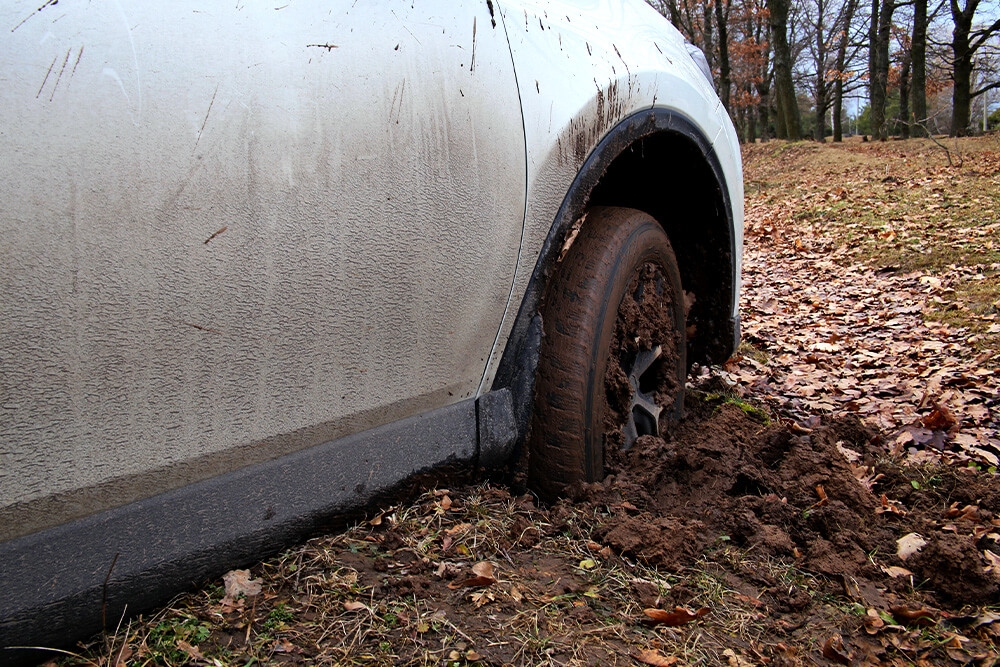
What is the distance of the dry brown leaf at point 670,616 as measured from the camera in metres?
1.93

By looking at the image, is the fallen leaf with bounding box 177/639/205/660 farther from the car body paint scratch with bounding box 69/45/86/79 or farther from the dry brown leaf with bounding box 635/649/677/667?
the car body paint scratch with bounding box 69/45/86/79

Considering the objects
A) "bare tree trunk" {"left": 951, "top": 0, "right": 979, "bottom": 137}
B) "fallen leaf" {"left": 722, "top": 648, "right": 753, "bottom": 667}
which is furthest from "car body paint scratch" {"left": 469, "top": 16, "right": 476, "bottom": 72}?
"bare tree trunk" {"left": 951, "top": 0, "right": 979, "bottom": 137}

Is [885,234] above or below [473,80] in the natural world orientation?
below

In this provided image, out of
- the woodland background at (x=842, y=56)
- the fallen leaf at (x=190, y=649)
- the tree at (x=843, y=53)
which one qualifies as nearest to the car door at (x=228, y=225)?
the fallen leaf at (x=190, y=649)

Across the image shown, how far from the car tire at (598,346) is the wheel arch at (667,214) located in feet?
0.31

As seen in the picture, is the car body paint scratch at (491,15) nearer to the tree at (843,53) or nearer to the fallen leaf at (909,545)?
the fallen leaf at (909,545)

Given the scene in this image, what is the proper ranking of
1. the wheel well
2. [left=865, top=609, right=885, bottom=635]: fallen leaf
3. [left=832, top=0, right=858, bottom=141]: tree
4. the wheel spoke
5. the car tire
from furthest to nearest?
[left=832, top=0, right=858, bottom=141]: tree, the wheel well, the wheel spoke, the car tire, [left=865, top=609, right=885, bottom=635]: fallen leaf

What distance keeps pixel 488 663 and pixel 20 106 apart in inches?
53.9

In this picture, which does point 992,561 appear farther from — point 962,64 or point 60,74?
point 962,64

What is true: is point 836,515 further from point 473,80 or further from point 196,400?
point 196,400

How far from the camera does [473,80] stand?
6.15ft

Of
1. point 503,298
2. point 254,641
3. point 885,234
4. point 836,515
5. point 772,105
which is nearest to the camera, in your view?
point 254,641

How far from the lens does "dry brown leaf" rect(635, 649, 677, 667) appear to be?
1762 millimetres

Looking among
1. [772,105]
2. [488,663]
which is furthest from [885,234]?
[772,105]
